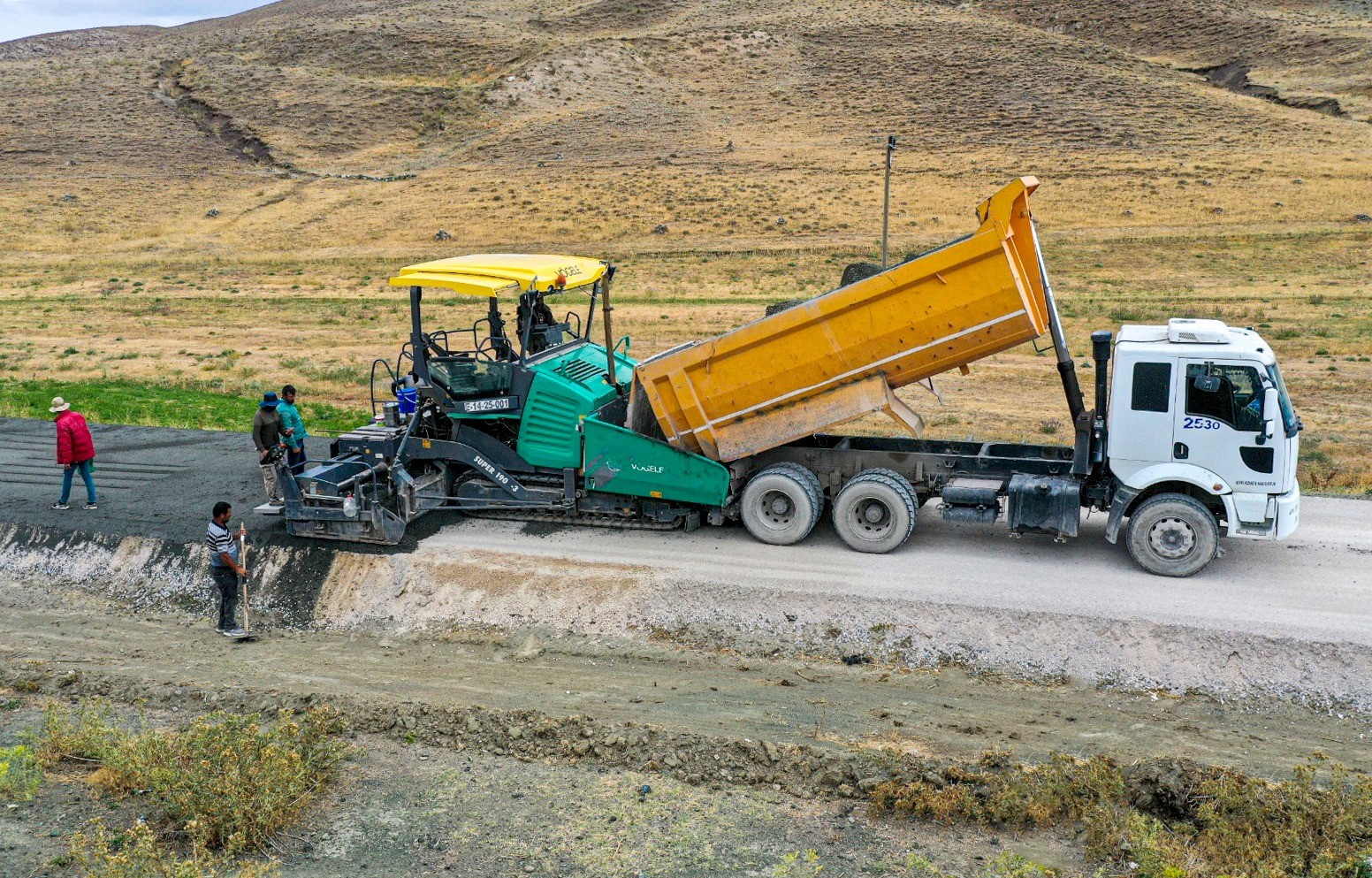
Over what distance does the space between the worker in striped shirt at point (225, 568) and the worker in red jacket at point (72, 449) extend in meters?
3.59

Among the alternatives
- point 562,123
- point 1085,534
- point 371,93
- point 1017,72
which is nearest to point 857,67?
point 1017,72

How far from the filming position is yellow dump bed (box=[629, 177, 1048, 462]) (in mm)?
10641

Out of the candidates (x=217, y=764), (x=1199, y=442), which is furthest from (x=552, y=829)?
(x=1199, y=442)

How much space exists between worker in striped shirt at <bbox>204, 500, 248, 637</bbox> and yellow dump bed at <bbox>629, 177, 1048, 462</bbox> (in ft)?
14.3

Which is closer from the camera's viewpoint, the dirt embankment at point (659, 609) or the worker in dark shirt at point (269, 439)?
the dirt embankment at point (659, 609)

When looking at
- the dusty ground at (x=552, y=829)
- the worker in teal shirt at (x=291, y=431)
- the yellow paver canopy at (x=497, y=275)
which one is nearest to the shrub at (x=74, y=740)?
the dusty ground at (x=552, y=829)

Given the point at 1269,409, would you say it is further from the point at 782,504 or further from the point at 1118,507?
the point at 782,504

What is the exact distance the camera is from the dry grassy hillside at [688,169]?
31.5m

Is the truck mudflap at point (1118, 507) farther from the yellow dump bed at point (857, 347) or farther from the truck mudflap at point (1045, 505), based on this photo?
the yellow dump bed at point (857, 347)

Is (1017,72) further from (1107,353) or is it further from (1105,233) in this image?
(1107,353)

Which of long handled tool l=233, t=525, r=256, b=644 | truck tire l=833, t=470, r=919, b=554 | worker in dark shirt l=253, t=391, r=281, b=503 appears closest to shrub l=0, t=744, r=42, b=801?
long handled tool l=233, t=525, r=256, b=644

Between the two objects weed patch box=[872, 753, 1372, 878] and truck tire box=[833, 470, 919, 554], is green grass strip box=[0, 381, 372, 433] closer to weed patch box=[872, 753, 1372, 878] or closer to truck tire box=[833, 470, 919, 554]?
truck tire box=[833, 470, 919, 554]

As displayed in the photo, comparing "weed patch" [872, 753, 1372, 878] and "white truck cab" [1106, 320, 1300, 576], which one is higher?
"white truck cab" [1106, 320, 1300, 576]

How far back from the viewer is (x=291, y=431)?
13453mm
